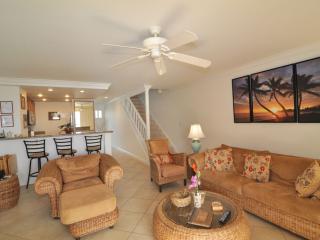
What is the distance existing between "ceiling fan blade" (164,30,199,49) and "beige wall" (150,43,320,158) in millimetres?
2245

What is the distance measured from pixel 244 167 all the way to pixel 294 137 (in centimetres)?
99

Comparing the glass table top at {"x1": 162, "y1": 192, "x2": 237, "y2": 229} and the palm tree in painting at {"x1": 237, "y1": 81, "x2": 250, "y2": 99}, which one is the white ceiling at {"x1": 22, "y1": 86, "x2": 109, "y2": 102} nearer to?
the palm tree in painting at {"x1": 237, "y1": 81, "x2": 250, "y2": 99}

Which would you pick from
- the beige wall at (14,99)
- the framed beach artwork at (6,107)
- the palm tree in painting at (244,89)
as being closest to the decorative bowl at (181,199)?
the palm tree in painting at (244,89)

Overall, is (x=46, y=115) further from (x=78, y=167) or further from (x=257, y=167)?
(x=257, y=167)

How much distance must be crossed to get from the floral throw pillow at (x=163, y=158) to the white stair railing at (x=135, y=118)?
1.94 metres

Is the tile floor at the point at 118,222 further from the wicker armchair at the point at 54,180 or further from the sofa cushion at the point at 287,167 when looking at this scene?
the sofa cushion at the point at 287,167

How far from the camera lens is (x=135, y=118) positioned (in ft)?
21.6

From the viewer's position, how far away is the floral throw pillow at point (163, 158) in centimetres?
393

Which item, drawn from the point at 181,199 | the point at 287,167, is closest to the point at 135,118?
the point at 181,199

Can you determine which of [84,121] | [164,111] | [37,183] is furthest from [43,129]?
[37,183]

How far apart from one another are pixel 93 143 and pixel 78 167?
5.47 ft

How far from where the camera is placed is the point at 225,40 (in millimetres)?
2518

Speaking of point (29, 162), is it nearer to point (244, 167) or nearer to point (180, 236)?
point (180, 236)

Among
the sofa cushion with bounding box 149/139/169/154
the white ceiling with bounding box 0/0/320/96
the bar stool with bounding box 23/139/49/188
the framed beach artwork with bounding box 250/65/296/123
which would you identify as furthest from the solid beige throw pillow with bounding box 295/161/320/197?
the bar stool with bounding box 23/139/49/188
